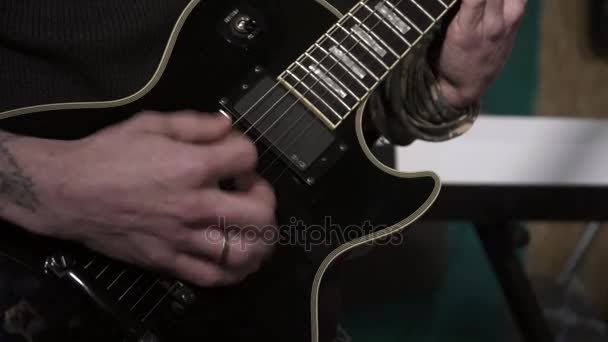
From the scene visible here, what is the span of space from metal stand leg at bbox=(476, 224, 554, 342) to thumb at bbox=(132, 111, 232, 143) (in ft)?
2.68

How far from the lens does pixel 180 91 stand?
0.63m

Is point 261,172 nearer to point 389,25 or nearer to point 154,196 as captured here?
point 154,196

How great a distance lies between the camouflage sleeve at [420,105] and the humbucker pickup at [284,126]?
0.21 m

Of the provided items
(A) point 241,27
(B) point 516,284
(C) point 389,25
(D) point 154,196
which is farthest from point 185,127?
(B) point 516,284

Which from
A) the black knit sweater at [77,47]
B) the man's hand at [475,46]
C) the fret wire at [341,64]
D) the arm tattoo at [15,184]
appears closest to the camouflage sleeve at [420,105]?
the man's hand at [475,46]

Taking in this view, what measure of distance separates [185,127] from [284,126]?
0.15 m

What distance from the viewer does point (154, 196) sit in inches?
19.4

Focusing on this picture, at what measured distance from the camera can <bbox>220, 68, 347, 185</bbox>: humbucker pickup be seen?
63 centimetres

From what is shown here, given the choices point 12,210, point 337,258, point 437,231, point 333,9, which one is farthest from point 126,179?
point 437,231

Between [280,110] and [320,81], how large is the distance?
64 mm

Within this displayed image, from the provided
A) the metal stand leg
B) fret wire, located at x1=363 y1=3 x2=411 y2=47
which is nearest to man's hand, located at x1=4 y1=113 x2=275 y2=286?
fret wire, located at x1=363 y1=3 x2=411 y2=47

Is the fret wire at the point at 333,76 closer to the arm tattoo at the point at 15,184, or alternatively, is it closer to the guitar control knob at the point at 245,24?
the guitar control knob at the point at 245,24

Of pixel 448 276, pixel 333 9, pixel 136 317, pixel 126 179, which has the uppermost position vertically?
pixel 333 9

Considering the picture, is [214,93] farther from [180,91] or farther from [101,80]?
[101,80]
